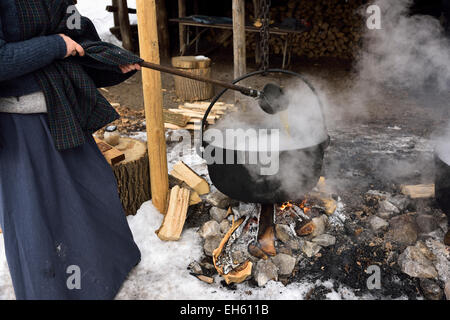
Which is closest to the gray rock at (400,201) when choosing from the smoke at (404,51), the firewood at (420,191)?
the firewood at (420,191)

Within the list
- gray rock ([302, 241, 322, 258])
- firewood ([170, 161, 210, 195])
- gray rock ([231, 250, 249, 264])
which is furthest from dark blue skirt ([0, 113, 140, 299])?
gray rock ([302, 241, 322, 258])

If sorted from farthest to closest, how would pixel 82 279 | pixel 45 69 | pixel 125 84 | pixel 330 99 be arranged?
pixel 125 84 → pixel 330 99 → pixel 82 279 → pixel 45 69

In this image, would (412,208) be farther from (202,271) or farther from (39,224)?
(39,224)

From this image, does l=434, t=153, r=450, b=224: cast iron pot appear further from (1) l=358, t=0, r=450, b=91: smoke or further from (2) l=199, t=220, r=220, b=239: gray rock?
(1) l=358, t=0, r=450, b=91: smoke

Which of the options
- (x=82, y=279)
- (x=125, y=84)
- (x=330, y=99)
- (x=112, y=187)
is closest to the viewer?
(x=82, y=279)

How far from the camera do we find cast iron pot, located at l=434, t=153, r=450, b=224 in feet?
8.75

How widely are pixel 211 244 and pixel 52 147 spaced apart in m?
1.48

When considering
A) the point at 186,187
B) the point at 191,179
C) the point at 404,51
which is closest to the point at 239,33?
the point at 191,179

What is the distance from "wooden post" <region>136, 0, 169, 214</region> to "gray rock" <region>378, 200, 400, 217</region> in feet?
6.56

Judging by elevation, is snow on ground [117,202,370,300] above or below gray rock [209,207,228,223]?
below

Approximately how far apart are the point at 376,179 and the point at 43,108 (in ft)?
11.0

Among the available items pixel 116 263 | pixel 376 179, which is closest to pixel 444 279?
pixel 376 179

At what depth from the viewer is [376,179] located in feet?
13.0
